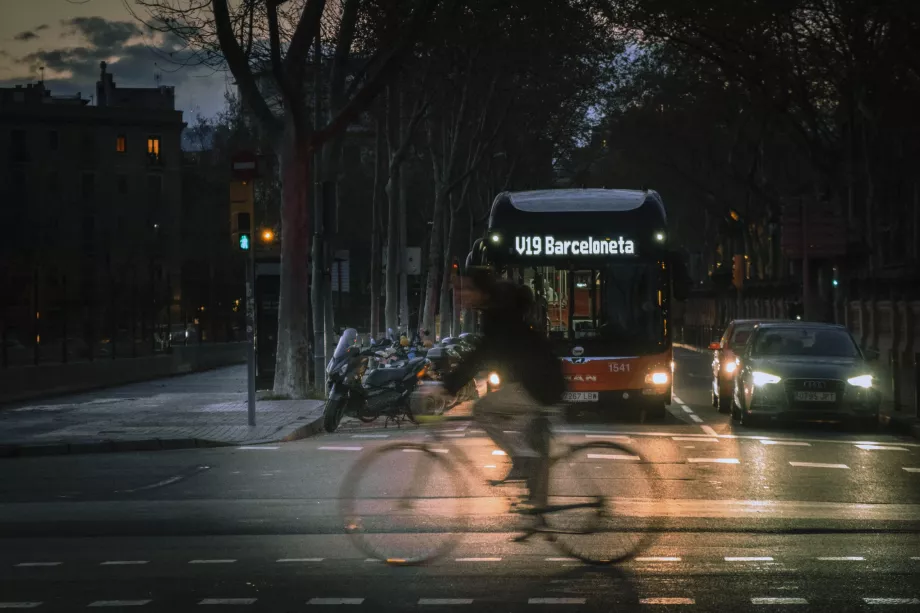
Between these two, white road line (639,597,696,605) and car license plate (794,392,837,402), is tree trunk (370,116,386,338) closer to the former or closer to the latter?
car license plate (794,392,837,402)

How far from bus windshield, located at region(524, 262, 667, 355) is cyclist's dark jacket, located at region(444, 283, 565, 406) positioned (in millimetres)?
10642

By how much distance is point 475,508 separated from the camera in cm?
1217

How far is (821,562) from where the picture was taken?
957 centimetres

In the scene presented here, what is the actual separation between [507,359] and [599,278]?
11146 millimetres

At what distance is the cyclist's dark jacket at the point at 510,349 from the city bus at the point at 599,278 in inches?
414

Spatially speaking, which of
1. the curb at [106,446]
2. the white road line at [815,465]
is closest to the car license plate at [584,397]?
the curb at [106,446]

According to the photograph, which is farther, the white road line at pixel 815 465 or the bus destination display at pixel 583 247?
the bus destination display at pixel 583 247

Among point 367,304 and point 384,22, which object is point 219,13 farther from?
point 367,304

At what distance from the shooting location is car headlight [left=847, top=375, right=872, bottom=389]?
2239 cm

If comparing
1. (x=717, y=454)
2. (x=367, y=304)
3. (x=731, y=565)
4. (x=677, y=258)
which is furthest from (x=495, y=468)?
(x=367, y=304)

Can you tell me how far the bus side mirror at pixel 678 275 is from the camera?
22125 mm

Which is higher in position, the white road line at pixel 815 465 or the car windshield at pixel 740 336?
the car windshield at pixel 740 336

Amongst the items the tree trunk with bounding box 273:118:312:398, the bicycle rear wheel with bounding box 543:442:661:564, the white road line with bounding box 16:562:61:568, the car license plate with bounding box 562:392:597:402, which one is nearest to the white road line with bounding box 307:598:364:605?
the bicycle rear wheel with bounding box 543:442:661:564

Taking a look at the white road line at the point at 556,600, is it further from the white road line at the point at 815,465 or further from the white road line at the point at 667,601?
the white road line at the point at 815,465
